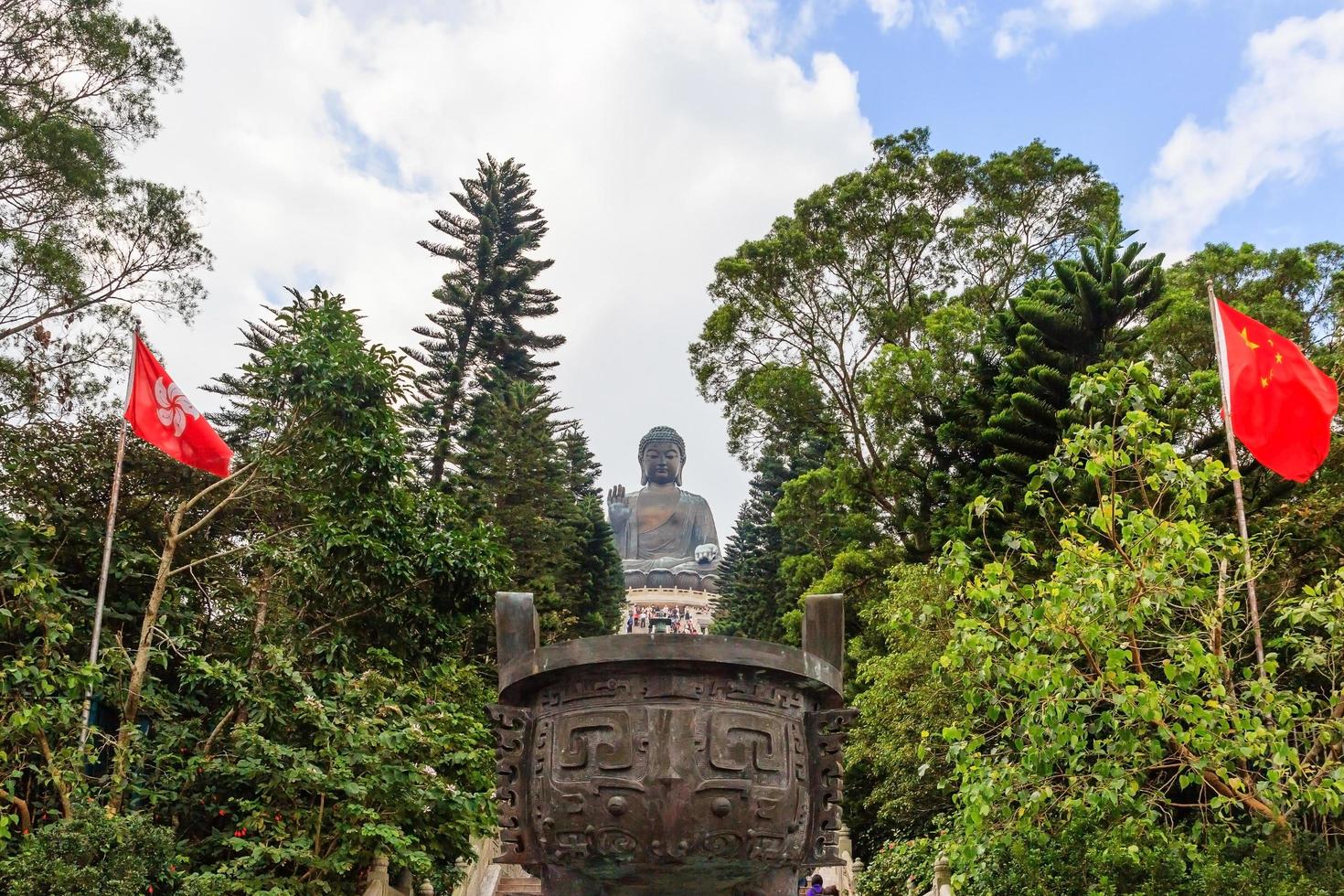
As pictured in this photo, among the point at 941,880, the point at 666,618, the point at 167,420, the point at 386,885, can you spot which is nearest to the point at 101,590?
the point at 167,420

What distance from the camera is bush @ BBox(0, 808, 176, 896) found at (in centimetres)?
659

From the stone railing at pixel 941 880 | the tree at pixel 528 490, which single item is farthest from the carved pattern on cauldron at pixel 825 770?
the tree at pixel 528 490

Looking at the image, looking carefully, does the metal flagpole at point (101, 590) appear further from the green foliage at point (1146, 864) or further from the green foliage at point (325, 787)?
the green foliage at point (1146, 864)

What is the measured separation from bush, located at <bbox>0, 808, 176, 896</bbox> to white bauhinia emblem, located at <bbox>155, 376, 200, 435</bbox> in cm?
294

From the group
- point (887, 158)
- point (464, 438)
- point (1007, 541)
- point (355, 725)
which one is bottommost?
point (355, 725)

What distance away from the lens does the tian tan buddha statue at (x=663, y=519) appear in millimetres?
41406

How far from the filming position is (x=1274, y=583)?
9.79 meters

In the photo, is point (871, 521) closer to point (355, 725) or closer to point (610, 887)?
point (355, 725)

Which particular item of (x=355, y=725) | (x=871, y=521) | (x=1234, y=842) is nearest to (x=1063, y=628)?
(x=1234, y=842)

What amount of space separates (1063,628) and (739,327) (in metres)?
11.1

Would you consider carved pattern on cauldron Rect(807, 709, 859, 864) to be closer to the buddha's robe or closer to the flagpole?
the flagpole

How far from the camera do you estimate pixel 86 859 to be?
683 centimetres

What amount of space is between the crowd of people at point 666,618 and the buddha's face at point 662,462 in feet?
16.7

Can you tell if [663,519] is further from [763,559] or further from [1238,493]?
[1238,493]
